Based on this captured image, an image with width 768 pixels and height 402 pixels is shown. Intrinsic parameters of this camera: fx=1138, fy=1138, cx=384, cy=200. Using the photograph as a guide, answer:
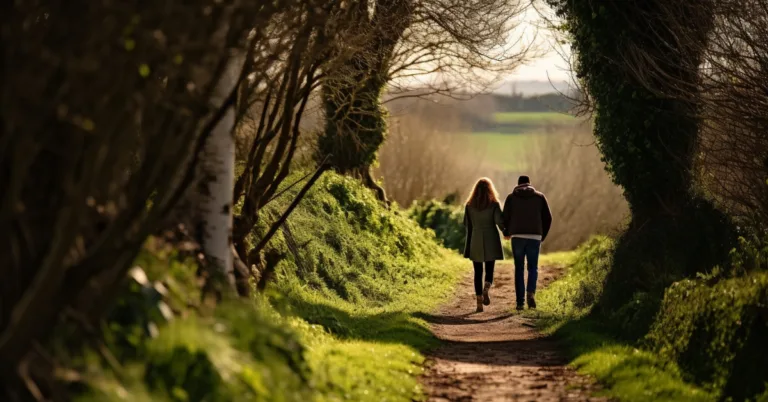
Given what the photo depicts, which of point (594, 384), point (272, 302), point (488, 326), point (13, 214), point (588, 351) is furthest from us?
point (488, 326)

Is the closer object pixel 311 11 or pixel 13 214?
pixel 13 214

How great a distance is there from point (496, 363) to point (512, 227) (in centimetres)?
577

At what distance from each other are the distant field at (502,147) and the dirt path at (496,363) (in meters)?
44.0

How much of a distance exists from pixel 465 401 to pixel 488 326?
6446 mm

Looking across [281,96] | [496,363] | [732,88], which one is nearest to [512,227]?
[732,88]

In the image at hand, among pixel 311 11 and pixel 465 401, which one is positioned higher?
pixel 311 11

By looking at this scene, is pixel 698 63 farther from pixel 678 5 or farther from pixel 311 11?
pixel 311 11

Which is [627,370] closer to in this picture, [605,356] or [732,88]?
[605,356]

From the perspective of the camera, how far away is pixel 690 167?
50.3ft

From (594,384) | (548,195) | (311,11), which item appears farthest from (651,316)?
(548,195)

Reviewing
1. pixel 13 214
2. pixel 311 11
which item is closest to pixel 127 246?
pixel 13 214

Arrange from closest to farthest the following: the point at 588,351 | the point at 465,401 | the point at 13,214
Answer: the point at 13,214
the point at 465,401
the point at 588,351

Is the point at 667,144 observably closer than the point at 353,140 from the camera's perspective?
Yes

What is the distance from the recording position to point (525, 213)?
1738cm
